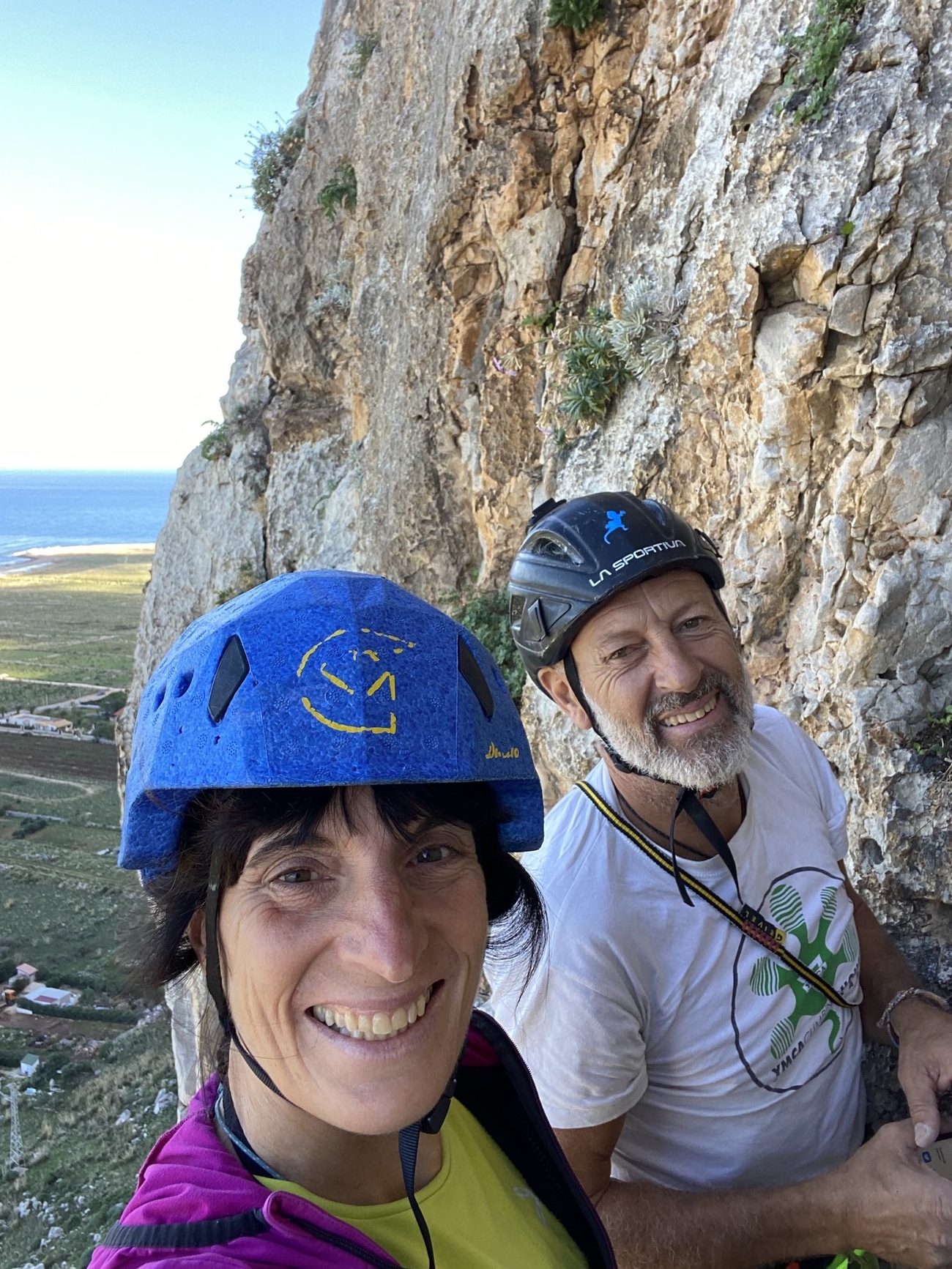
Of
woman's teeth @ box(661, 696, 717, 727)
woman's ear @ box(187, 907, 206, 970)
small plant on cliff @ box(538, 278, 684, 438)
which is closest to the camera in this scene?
woman's ear @ box(187, 907, 206, 970)

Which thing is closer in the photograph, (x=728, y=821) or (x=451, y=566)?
(x=728, y=821)

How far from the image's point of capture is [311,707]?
1.54 meters

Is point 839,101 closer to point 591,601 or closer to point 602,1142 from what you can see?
point 591,601

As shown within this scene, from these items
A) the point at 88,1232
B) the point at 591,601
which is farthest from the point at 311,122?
the point at 88,1232

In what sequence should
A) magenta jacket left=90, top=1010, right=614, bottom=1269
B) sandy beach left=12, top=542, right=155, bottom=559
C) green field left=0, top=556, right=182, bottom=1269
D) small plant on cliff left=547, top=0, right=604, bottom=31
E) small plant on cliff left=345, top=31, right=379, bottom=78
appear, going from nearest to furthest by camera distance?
magenta jacket left=90, top=1010, right=614, bottom=1269, small plant on cliff left=547, top=0, right=604, bottom=31, small plant on cliff left=345, top=31, right=379, bottom=78, green field left=0, top=556, right=182, bottom=1269, sandy beach left=12, top=542, right=155, bottom=559

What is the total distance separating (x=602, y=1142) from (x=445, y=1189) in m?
0.78

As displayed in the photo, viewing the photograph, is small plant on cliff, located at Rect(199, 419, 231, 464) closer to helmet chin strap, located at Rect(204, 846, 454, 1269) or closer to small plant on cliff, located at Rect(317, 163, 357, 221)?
small plant on cliff, located at Rect(317, 163, 357, 221)

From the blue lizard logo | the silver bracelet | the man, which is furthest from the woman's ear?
the silver bracelet

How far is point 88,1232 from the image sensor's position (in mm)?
17344

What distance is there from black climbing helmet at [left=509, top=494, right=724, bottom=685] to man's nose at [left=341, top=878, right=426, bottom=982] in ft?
5.37

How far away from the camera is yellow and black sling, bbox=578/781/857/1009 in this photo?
2.52 m

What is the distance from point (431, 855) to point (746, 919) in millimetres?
1339

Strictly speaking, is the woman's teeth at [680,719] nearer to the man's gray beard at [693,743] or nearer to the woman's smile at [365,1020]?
the man's gray beard at [693,743]

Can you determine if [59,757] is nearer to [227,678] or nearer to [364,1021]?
[227,678]
